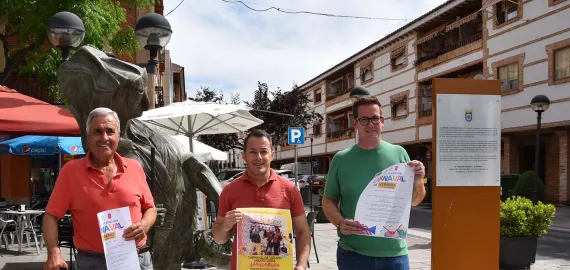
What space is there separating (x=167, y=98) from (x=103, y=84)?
2523 cm

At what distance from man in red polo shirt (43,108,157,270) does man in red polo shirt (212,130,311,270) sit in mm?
425

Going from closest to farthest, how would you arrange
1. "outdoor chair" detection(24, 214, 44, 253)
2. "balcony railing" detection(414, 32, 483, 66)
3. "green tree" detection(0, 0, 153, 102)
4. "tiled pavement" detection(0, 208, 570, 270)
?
"tiled pavement" detection(0, 208, 570, 270)
"green tree" detection(0, 0, 153, 102)
"outdoor chair" detection(24, 214, 44, 253)
"balcony railing" detection(414, 32, 483, 66)

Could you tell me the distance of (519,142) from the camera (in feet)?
77.3

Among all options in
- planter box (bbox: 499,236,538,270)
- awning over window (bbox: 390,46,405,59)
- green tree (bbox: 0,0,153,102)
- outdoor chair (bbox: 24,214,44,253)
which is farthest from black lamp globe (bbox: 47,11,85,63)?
awning over window (bbox: 390,46,405,59)

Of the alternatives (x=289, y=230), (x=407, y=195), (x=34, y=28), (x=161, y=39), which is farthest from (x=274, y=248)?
(x=34, y=28)

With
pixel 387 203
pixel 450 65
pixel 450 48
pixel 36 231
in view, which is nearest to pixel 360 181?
pixel 387 203

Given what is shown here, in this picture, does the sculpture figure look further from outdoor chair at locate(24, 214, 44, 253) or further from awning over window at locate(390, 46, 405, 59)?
awning over window at locate(390, 46, 405, 59)

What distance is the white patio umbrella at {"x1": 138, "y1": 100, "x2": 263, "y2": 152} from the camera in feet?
29.2

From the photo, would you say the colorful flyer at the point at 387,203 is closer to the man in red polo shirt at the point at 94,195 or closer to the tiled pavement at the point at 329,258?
the man in red polo shirt at the point at 94,195

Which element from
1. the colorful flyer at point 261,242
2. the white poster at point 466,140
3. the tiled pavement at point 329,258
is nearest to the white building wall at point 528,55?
the tiled pavement at point 329,258

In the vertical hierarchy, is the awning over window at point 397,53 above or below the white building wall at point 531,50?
above

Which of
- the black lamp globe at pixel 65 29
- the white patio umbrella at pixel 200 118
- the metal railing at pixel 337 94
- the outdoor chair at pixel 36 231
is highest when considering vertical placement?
the metal railing at pixel 337 94

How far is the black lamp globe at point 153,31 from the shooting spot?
640 cm

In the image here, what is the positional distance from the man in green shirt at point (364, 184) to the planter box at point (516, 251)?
5.26 meters
